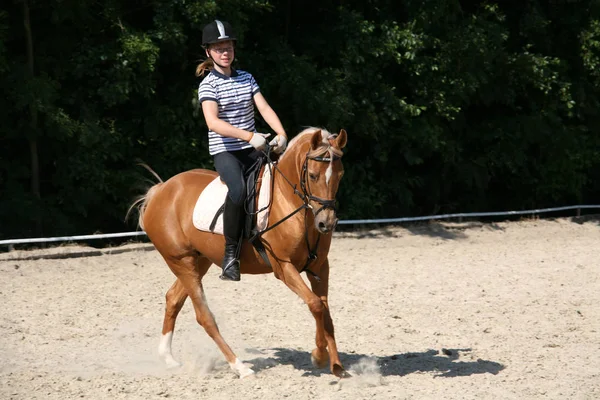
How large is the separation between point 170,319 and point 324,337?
1.53 m

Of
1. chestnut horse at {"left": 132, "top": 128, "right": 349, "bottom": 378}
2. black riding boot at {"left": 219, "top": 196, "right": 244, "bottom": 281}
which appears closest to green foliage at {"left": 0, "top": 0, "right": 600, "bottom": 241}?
chestnut horse at {"left": 132, "top": 128, "right": 349, "bottom": 378}

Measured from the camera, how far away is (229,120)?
6871 mm

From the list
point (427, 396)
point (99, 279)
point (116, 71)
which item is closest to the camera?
point (427, 396)

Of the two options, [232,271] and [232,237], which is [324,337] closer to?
[232,271]

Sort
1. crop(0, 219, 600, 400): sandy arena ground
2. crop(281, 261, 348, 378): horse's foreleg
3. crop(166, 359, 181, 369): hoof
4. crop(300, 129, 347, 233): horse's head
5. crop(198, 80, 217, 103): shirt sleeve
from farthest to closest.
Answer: crop(166, 359, 181, 369): hoof < crop(198, 80, 217, 103): shirt sleeve < crop(0, 219, 600, 400): sandy arena ground < crop(281, 261, 348, 378): horse's foreleg < crop(300, 129, 347, 233): horse's head

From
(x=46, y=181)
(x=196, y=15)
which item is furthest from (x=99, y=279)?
(x=196, y=15)

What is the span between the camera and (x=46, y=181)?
13211mm

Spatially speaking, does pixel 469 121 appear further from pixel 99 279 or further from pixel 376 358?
pixel 376 358

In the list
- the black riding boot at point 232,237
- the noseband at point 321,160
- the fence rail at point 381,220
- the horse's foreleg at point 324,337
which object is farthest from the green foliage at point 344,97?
the noseband at point 321,160

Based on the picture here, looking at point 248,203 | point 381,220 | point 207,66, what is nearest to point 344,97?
point 381,220

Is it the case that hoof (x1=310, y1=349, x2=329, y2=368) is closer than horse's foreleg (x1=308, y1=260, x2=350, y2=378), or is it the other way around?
horse's foreleg (x1=308, y1=260, x2=350, y2=378)

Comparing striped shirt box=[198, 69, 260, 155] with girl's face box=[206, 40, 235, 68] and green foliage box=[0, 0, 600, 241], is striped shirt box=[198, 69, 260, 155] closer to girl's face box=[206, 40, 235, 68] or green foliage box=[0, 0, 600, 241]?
girl's face box=[206, 40, 235, 68]

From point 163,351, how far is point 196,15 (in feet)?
21.8

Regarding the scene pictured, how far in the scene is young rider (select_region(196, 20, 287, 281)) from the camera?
676cm
